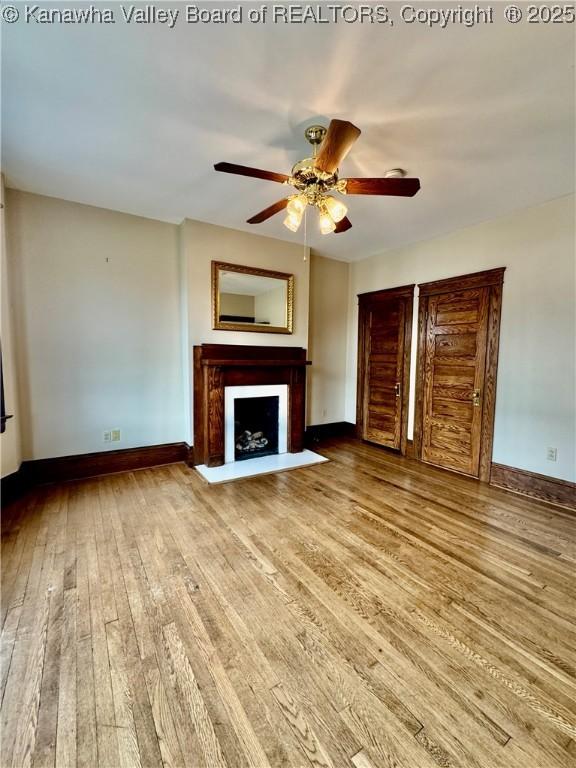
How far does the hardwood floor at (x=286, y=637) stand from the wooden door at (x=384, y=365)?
1849 millimetres

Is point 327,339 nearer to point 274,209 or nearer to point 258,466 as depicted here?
point 258,466

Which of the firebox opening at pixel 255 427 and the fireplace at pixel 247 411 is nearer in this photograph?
the fireplace at pixel 247 411

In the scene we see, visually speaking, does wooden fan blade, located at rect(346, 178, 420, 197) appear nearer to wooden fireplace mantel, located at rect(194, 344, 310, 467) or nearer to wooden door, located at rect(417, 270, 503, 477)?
wooden door, located at rect(417, 270, 503, 477)

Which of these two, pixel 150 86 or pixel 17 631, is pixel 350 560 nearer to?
pixel 17 631

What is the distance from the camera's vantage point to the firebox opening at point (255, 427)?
4.10m

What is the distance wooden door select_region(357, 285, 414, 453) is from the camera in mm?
4359

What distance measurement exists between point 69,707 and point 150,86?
117 inches

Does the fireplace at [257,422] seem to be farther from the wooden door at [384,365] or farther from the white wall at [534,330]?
the white wall at [534,330]

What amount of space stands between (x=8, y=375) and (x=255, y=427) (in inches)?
104

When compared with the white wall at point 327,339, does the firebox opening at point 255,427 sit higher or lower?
lower

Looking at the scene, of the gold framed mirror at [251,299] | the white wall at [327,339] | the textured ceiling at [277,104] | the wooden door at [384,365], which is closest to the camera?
the textured ceiling at [277,104]
